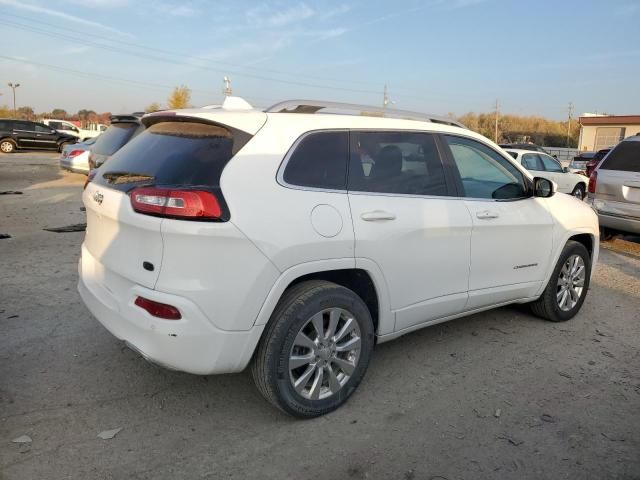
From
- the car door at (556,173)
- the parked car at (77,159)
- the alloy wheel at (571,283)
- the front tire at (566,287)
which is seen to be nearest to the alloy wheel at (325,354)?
the front tire at (566,287)

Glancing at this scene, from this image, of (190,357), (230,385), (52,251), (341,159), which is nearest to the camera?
(190,357)

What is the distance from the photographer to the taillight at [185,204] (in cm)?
264

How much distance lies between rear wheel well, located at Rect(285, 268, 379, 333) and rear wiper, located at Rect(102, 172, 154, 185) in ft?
3.70

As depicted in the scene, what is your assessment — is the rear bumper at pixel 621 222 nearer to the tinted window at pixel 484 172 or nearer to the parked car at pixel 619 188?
the parked car at pixel 619 188

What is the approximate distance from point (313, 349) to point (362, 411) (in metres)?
0.56

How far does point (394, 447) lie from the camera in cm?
289

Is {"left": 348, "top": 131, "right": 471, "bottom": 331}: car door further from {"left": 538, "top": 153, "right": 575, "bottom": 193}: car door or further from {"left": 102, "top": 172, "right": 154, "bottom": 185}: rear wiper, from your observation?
{"left": 538, "top": 153, "right": 575, "bottom": 193}: car door

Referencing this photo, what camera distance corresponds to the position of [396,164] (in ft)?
11.7

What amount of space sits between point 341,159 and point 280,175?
50 centimetres

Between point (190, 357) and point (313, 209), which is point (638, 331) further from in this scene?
point (190, 357)

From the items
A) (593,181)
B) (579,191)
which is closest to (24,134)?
(579,191)

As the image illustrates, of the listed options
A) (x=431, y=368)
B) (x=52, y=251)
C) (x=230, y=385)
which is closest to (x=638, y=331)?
(x=431, y=368)

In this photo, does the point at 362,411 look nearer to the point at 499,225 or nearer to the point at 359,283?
the point at 359,283

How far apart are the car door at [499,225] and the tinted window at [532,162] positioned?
10332 mm
